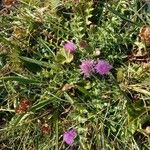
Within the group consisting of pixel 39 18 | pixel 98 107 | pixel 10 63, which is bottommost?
pixel 98 107

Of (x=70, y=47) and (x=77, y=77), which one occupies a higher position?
(x=70, y=47)

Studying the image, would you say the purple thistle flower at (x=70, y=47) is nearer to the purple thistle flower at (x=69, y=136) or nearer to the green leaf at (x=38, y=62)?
the green leaf at (x=38, y=62)

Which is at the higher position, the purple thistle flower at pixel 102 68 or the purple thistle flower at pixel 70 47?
the purple thistle flower at pixel 70 47

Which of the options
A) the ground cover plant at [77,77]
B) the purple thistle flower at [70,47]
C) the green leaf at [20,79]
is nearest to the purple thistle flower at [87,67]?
the ground cover plant at [77,77]

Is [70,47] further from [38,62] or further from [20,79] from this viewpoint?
[20,79]

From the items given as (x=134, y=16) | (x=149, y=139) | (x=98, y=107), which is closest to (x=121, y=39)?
(x=134, y=16)

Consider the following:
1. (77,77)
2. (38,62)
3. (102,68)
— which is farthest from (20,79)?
(102,68)

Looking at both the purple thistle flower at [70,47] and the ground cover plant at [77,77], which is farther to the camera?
the purple thistle flower at [70,47]

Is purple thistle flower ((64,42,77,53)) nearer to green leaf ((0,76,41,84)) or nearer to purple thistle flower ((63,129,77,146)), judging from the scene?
green leaf ((0,76,41,84))

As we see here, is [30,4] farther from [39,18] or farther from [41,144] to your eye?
[41,144]
